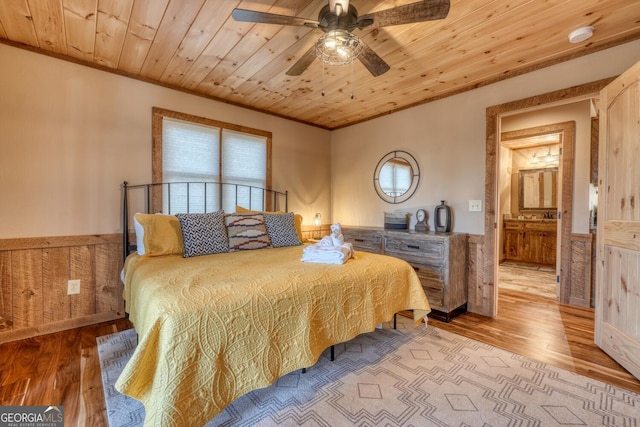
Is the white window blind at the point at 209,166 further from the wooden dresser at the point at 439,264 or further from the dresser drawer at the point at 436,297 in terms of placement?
the dresser drawer at the point at 436,297

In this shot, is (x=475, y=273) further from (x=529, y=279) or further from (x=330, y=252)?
(x=529, y=279)

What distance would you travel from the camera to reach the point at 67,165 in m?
2.54

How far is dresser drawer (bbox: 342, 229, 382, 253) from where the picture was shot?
343 cm

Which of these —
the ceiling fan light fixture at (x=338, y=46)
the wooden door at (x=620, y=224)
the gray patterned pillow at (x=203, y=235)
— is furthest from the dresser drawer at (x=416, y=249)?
the ceiling fan light fixture at (x=338, y=46)

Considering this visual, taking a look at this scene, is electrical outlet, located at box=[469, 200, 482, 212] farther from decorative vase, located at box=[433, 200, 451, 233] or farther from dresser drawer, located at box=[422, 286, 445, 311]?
dresser drawer, located at box=[422, 286, 445, 311]

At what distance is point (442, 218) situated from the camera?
3334 millimetres

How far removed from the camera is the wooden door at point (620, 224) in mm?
1893

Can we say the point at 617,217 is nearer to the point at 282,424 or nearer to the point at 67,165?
the point at 282,424

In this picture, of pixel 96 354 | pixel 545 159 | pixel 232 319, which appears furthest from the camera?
pixel 545 159

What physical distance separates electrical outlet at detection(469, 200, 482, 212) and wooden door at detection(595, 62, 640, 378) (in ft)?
3.10

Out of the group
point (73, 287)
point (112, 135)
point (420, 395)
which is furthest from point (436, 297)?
point (112, 135)

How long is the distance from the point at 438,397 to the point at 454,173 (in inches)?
94.9

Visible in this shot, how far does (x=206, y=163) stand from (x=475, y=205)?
3106mm

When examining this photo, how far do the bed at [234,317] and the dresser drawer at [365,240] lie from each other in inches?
43.9
